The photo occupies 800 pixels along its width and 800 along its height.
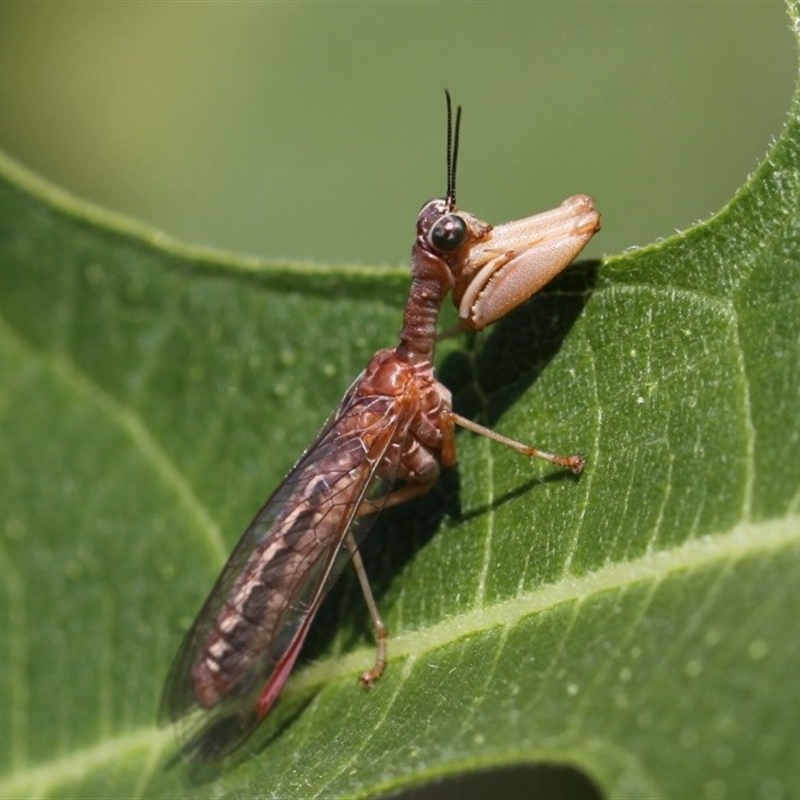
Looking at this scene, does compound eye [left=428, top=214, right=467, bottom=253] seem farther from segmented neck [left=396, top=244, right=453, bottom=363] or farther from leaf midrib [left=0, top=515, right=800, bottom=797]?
leaf midrib [left=0, top=515, right=800, bottom=797]

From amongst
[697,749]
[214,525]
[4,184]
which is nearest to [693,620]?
[697,749]

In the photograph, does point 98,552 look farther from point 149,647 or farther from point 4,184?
point 4,184

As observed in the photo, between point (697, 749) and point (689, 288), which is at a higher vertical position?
point (689, 288)

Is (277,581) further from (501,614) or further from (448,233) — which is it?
(448,233)

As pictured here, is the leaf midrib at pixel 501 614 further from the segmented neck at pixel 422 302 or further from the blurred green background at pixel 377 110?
the blurred green background at pixel 377 110

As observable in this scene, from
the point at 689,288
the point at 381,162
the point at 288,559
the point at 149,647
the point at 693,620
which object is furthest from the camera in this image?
the point at 381,162

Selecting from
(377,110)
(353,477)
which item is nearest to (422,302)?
(353,477)

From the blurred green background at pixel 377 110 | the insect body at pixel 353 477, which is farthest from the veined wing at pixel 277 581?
the blurred green background at pixel 377 110
